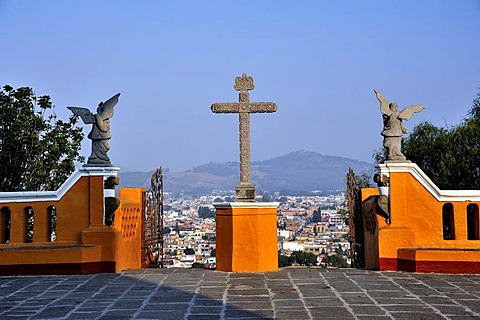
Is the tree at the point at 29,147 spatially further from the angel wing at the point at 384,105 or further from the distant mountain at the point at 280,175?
the distant mountain at the point at 280,175

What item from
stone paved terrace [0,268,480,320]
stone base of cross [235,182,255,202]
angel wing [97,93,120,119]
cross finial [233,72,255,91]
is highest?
cross finial [233,72,255,91]

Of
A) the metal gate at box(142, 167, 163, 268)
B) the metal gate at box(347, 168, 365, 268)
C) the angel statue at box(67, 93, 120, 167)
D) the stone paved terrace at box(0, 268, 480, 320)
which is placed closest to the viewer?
the stone paved terrace at box(0, 268, 480, 320)

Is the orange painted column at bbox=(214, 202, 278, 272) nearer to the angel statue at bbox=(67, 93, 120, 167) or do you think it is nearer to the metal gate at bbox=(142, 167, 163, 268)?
the angel statue at bbox=(67, 93, 120, 167)

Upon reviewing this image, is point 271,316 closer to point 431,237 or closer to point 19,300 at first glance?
point 19,300

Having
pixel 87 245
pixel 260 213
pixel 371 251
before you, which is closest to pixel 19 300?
pixel 87 245

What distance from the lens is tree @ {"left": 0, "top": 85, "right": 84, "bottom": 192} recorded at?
58.4 feet

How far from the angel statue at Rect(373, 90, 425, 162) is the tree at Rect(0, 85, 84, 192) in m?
10.1

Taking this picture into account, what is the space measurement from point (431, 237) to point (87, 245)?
5.94 meters

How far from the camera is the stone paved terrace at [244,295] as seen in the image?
25.4 feet

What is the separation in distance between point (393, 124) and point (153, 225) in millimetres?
6196

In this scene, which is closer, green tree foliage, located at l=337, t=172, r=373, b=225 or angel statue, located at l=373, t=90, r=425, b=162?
angel statue, located at l=373, t=90, r=425, b=162

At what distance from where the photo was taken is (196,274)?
36.6 feet

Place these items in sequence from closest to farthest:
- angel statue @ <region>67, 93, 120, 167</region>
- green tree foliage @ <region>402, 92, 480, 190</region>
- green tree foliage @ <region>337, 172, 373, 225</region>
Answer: angel statue @ <region>67, 93, 120, 167</region>
green tree foliage @ <region>402, 92, 480, 190</region>
green tree foliage @ <region>337, 172, 373, 225</region>

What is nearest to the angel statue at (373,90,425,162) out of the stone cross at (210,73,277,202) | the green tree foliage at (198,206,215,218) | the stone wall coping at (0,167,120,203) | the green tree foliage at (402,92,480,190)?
the stone cross at (210,73,277,202)
